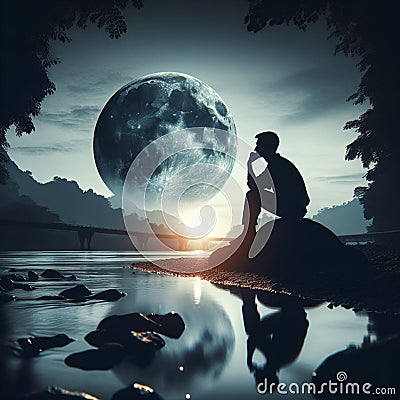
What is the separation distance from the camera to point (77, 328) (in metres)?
7.54

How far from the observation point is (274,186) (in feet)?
57.8

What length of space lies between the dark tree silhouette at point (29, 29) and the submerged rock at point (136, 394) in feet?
48.5

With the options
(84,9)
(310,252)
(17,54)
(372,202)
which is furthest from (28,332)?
(372,202)

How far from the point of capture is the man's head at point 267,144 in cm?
1827

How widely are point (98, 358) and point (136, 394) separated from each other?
4.92 ft

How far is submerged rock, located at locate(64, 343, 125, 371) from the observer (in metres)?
5.12

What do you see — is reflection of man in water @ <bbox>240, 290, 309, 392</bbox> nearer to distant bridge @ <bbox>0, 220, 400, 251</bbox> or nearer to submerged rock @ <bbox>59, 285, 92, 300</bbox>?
submerged rock @ <bbox>59, 285, 92, 300</bbox>

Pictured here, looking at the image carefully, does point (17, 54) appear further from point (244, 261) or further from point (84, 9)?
point (244, 261)

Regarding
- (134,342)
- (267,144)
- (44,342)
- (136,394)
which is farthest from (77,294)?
(267,144)

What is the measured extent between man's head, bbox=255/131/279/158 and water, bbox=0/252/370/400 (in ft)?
28.4

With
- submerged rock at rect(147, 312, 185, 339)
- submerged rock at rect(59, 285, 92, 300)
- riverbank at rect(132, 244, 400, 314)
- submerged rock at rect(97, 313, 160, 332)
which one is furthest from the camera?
submerged rock at rect(59, 285, 92, 300)

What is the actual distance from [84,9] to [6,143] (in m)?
11.1

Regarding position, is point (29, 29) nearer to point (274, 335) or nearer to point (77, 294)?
point (77, 294)

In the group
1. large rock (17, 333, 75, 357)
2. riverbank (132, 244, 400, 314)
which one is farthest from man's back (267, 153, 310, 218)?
large rock (17, 333, 75, 357)
